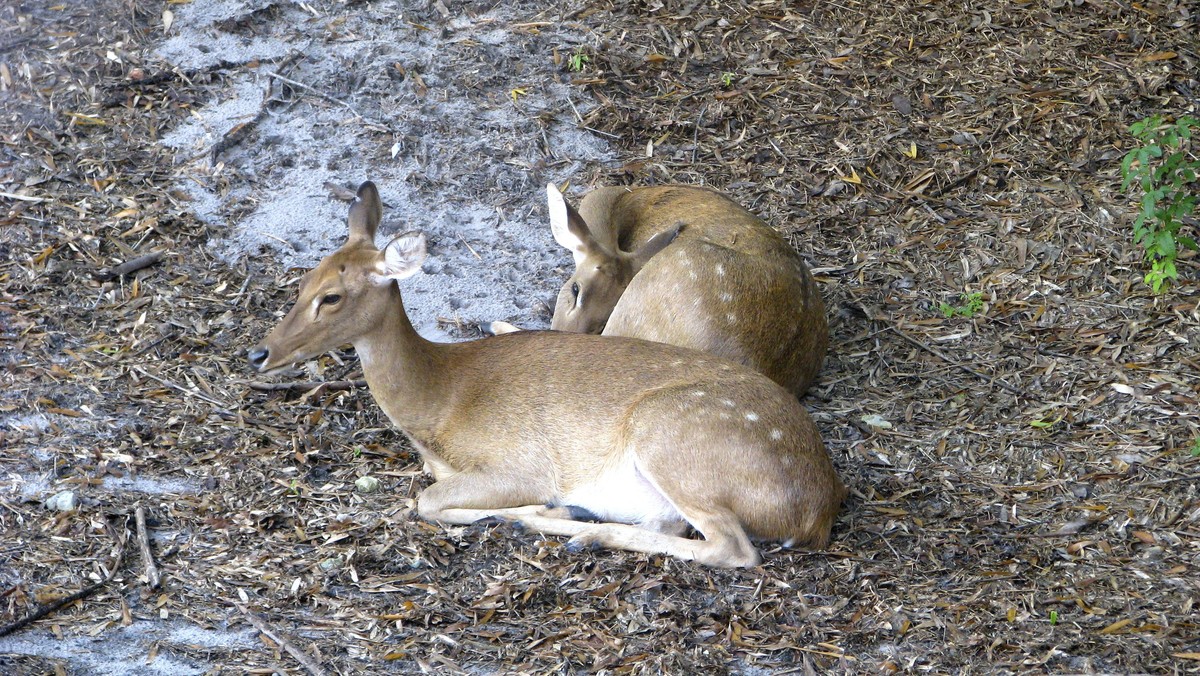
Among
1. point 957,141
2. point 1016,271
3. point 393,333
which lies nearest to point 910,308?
point 1016,271

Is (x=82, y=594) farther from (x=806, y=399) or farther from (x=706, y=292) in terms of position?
(x=806, y=399)

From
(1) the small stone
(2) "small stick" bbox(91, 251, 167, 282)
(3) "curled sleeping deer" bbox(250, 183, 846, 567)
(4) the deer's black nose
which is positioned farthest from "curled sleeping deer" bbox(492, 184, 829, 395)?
(1) the small stone

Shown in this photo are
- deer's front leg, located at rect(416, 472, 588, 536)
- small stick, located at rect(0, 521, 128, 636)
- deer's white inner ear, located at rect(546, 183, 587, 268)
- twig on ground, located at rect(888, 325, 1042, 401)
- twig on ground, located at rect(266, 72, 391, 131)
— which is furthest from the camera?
twig on ground, located at rect(266, 72, 391, 131)

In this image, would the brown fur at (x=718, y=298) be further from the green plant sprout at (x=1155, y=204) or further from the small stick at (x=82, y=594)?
the small stick at (x=82, y=594)

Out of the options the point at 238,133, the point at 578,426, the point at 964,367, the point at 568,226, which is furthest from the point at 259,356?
the point at 964,367

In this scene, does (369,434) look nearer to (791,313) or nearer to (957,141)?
(791,313)

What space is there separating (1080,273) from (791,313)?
81.9 inches

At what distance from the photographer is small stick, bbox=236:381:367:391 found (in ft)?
20.2

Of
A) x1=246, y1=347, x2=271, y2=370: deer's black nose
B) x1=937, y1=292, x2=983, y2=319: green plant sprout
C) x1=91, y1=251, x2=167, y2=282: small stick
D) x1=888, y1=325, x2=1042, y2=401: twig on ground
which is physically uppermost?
x1=246, y1=347, x2=271, y2=370: deer's black nose

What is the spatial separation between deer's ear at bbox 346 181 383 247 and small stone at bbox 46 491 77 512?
1660 millimetres

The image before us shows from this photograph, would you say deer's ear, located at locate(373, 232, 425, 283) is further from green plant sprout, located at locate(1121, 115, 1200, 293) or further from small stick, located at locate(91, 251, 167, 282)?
green plant sprout, located at locate(1121, 115, 1200, 293)

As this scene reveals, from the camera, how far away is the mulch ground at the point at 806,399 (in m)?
4.75

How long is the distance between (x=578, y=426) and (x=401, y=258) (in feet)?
3.61

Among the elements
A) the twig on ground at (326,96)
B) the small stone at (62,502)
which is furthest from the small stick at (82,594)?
the twig on ground at (326,96)
